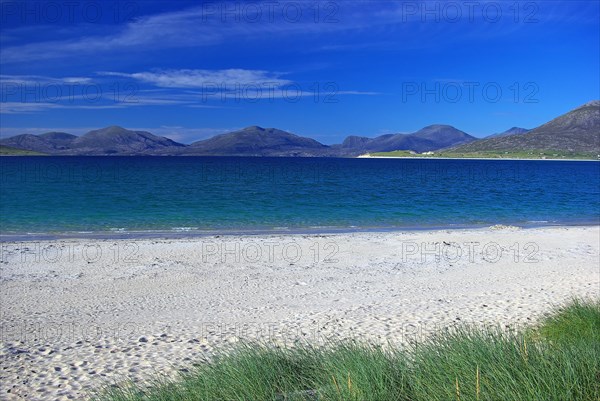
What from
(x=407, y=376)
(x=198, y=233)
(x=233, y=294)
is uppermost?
(x=407, y=376)

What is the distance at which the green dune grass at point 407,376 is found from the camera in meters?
4.09

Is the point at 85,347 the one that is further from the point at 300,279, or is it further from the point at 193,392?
the point at 300,279

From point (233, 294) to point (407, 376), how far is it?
8308 millimetres

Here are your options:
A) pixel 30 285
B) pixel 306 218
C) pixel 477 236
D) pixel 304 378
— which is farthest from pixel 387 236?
pixel 304 378

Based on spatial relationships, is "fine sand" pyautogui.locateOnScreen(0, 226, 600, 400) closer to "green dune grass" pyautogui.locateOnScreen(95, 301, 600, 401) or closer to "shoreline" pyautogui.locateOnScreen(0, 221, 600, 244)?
"green dune grass" pyautogui.locateOnScreen(95, 301, 600, 401)

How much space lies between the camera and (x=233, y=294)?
12.5m

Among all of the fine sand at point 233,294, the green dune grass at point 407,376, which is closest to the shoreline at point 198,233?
the fine sand at point 233,294

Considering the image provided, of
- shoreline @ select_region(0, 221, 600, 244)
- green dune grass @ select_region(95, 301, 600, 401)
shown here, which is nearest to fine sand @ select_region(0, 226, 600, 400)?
green dune grass @ select_region(95, 301, 600, 401)

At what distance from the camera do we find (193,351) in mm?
8453

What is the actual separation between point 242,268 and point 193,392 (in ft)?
35.8

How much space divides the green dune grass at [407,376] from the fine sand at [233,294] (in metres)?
1.31

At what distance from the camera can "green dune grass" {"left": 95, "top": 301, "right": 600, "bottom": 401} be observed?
4.09 meters

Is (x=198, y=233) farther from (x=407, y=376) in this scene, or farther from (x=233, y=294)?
(x=407, y=376)

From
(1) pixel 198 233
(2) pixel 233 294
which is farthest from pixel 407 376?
(1) pixel 198 233
